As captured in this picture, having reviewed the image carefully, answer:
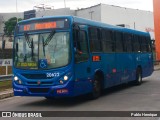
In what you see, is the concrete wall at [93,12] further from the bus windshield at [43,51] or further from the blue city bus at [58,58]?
the bus windshield at [43,51]

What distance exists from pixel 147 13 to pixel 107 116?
183 feet

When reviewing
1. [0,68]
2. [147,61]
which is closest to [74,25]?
[147,61]

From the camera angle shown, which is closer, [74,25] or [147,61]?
[74,25]

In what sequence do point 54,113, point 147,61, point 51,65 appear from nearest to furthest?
1. point 54,113
2. point 51,65
3. point 147,61

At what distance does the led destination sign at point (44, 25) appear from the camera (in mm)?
12523

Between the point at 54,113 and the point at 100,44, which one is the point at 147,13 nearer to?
the point at 100,44

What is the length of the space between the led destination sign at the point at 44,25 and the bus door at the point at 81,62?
440mm

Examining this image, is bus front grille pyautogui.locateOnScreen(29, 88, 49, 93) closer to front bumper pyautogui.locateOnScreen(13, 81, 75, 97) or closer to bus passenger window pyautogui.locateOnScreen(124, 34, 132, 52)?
front bumper pyautogui.locateOnScreen(13, 81, 75, 97)

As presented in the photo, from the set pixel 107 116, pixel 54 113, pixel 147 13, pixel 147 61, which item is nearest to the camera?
pixel 107 116

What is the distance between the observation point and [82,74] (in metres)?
12.8

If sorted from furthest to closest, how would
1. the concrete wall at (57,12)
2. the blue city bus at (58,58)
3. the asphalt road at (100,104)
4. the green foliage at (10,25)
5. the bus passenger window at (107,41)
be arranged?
the green foliage at (10,25) < the concrete wall at (57,12) < the bus passenger window at (107,41) < the blue city bus at (58,58) < the asphalt road at (100,104)

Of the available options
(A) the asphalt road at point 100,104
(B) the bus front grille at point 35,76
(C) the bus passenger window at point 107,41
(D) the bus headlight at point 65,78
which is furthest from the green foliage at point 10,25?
(D) the bus headlight at point 65,78

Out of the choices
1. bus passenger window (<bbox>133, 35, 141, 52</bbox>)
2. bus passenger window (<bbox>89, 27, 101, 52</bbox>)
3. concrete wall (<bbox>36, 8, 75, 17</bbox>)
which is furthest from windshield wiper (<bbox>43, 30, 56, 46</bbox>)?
concrete wall (<bbox>36, 8, 75, 17</bbox>)

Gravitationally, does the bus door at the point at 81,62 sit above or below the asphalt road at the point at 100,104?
above
